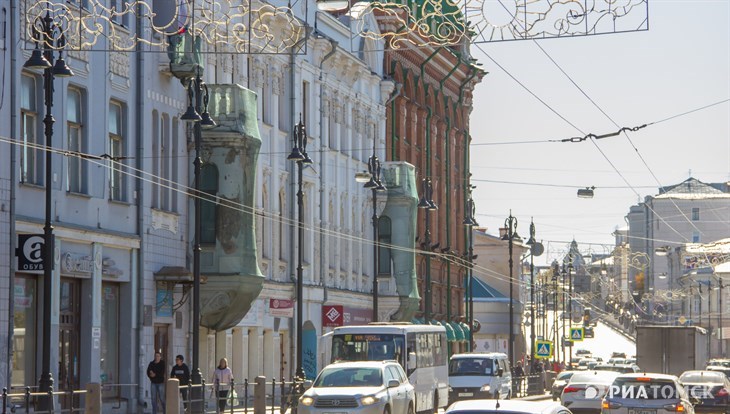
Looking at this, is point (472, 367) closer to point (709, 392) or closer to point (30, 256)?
point (709, 392)

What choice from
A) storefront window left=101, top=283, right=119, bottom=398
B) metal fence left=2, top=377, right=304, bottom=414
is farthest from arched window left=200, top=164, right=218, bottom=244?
metal fence left=2, top=377, right=304, bottom=414

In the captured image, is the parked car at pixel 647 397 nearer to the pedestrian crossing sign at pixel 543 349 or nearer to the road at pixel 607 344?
the pedestrian crossing sign at pixel 543 349

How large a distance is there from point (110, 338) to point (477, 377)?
1640cm

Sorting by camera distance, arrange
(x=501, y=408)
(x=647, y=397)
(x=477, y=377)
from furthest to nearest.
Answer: (x=477, y=377), (x=647, y=397), (x=501, y=408)

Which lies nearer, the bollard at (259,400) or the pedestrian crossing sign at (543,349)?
the bollard at (259,400)

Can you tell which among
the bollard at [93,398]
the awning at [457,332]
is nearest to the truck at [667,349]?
the bollard at [93,398]

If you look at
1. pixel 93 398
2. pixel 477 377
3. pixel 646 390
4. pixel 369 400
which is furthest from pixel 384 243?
pixel 93 398

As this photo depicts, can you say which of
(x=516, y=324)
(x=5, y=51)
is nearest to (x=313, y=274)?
(x=5, y=51)

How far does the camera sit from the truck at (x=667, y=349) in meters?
→ 53.1

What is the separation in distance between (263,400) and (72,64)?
9.02m

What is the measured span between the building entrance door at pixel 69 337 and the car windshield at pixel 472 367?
18.5 meters

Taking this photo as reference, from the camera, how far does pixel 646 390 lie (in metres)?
31.0

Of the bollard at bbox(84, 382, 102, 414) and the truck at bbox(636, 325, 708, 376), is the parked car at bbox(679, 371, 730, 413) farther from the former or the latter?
the bollard at bbox(84, 382, 102, 414)

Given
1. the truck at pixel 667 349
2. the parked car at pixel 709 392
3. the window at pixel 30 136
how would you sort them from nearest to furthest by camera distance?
1. the window at pixel 30 136
2. the parked car at pixel 709 392
3. the truck at pixel 667 349
